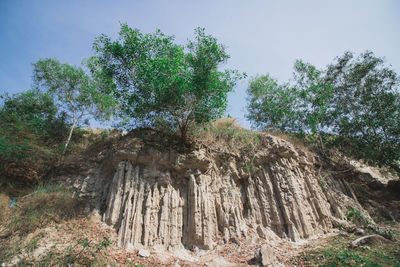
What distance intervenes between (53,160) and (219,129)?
9.93 m

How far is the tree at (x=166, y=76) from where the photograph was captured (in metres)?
10.6

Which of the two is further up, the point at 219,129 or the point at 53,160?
the point at 219,129

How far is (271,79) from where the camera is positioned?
19250mm

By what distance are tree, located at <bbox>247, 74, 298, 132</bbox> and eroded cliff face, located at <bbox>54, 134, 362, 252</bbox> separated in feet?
15.9

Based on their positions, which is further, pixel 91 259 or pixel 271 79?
pixel 271 79

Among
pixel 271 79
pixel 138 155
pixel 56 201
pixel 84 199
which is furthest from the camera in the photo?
pixel 271 79

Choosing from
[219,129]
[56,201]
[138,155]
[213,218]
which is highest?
[219,129]

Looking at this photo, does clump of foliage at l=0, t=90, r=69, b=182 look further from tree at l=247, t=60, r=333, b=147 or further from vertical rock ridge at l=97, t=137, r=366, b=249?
tree at l=247, t=60, r=333, b=147

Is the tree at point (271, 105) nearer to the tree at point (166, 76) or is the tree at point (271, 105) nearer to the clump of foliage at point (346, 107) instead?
the clump of foliage at point (346, 107)

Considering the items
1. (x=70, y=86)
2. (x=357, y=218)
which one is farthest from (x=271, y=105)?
(x=70, y=86)

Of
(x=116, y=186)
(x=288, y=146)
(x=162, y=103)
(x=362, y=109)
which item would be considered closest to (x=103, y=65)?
(x=162, y=103)

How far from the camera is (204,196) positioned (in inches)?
400

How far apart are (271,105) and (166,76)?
11105 mm

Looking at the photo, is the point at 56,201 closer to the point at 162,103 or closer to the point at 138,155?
the point at 138,155
